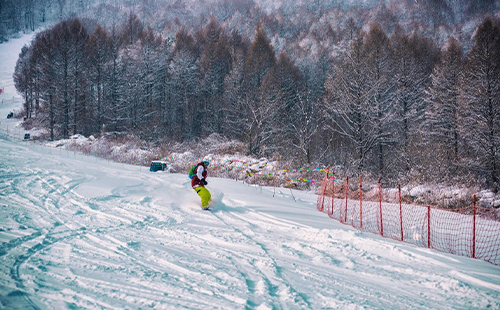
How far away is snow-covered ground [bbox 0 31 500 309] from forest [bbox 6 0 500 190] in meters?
11.5

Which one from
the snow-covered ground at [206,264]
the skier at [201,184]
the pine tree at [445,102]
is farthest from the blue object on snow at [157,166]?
the pine tree at [445,102]

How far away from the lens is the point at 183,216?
648 cm

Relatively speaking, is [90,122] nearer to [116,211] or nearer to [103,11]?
[116,211]

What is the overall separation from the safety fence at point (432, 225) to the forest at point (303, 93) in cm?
495

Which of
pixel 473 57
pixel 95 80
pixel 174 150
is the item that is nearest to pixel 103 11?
pixel 95 80

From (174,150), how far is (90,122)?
13296 millimetres

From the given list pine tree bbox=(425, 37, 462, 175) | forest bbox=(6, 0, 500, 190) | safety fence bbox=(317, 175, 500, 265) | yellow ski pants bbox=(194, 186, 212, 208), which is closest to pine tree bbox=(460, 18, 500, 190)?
forest bbox=(6, 0, 500, 190)

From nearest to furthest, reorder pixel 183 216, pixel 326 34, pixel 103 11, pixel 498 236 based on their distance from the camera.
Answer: pixel 183 216 < pixel 498 236 < pixel 326 34 < pixel 103 11

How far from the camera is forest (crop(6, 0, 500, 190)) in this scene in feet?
52.0

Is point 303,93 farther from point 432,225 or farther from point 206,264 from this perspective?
point 206,264

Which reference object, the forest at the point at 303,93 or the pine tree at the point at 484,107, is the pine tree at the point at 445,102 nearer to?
the forest at the point at 303,93

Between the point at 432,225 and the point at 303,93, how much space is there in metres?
18.5

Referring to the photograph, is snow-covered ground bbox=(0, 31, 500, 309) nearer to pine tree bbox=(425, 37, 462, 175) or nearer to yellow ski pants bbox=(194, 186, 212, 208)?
yellow ski pants bbox=(194, 186, 212, 208)

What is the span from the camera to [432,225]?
8.16 m
